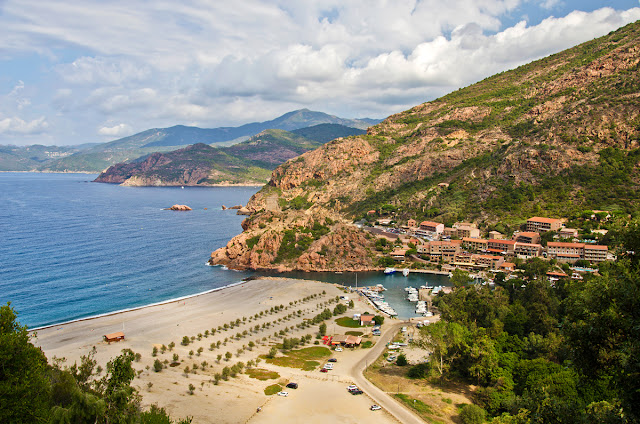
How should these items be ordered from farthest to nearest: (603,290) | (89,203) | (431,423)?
(89,203)
(431,423)
(603,290)

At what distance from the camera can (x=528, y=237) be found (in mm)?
92062

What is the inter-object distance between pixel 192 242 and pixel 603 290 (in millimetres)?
116004

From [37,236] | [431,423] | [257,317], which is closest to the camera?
[431,423]

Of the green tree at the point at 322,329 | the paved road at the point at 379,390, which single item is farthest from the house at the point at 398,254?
the green tree at the point at 322,329

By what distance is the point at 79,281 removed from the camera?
8012 cm

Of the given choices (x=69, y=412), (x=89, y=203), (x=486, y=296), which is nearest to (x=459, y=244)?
(x=486, y=296)

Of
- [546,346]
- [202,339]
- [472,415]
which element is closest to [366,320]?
[202,339]

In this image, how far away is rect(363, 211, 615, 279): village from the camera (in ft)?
273

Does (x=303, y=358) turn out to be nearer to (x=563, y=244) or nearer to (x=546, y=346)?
(x=546, y=346)

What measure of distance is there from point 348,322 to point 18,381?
49.5 m

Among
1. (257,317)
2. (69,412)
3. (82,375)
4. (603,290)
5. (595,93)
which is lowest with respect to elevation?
(257,317)

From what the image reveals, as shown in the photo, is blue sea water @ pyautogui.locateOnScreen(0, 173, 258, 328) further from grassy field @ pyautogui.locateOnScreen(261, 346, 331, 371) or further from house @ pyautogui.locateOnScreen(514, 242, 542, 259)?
house @ pyautogui.locateOnScreen(514, 242, 542, 259)

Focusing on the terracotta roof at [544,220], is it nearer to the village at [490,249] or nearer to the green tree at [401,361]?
the village at [490,249]

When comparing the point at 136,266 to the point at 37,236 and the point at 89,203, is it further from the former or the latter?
the point at 89,203
